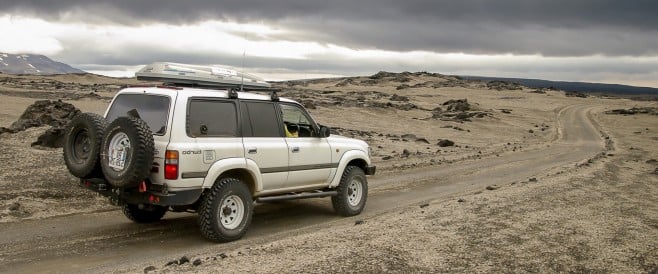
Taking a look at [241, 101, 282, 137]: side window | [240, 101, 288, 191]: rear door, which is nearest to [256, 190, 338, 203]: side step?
[240, 101, 288, 191]: rear door

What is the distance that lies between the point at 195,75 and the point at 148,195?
1.77 meters

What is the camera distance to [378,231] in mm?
7844

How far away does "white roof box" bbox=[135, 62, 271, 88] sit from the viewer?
790cm

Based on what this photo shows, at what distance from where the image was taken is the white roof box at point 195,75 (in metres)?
7.90

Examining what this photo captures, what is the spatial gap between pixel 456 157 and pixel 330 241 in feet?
46.7

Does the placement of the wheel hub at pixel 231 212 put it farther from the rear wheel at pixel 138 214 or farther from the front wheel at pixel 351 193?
the front wheel at pixel 351 193

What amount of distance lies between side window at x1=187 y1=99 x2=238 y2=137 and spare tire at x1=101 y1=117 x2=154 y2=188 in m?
0.62

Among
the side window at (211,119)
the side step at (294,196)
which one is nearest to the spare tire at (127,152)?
the side window at (211,119)

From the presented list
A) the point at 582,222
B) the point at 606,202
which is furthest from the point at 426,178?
the point at 582,222

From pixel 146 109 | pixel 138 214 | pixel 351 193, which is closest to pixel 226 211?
pixel 146 109

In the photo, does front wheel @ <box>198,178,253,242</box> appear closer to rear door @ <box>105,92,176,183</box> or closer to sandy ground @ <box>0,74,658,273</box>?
sandy ground @ <box>0,74,658,273</box>

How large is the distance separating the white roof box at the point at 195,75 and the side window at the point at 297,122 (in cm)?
74

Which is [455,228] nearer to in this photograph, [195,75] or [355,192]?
[355,192]

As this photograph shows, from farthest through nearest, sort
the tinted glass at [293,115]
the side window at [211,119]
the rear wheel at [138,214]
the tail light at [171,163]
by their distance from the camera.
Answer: the tinted glass at [293,115]
the rear wheel at [138,214]
the side window at [211,119]
the tail light at [171,163]
